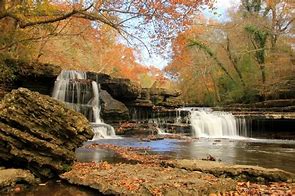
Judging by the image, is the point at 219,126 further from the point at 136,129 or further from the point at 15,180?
the point at 15,180

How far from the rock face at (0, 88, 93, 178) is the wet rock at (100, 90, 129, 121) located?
41.4 feet

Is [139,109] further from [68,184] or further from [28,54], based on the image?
[68,184]

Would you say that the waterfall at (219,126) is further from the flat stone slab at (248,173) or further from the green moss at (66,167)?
the green moss at (66,167)

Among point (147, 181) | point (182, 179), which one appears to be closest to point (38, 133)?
point (147, 181)

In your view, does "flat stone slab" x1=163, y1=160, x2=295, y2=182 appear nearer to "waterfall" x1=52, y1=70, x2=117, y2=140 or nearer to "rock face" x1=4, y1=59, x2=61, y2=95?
"waterfall" x1=52, y1=70, x2=117, y2=140

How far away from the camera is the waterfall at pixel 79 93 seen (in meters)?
20.2

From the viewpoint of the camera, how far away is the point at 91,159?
972cm

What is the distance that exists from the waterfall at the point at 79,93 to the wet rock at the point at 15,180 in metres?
13.0

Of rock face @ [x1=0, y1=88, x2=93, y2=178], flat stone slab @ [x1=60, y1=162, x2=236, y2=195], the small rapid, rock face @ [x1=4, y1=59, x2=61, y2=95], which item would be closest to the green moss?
rock face @ [x1=0, y1=88, x2=93, y2=178]

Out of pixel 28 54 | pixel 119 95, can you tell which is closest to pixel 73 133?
pixel 28 54

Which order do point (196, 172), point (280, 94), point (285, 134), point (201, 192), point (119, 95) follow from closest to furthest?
point (201, 192)
point (196, 172)
point (285, 134)
point (119, 95)
point (280, 94)

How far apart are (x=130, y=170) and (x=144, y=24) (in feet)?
17.3

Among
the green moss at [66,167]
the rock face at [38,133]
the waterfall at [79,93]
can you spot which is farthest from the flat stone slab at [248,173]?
the waterfall at [79,93]

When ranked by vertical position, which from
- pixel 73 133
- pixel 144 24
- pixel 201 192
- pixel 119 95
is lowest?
pixel 201 192
